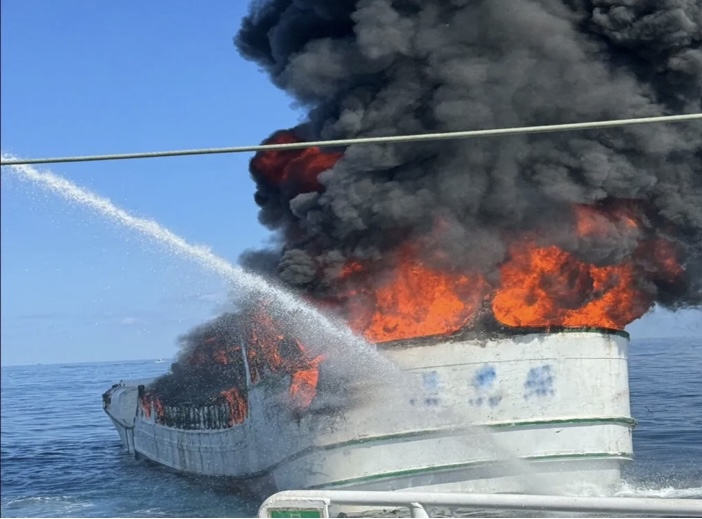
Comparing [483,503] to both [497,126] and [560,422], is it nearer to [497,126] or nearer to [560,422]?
[560,422]

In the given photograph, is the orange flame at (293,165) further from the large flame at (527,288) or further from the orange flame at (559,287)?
the orange flame at (559,287)

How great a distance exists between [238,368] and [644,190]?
41.9 ft

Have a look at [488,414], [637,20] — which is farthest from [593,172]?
[488,414]

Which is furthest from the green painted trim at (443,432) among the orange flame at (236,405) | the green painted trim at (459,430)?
the orange flame at (236,405)

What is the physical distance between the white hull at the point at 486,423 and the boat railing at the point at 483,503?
11.3 meters

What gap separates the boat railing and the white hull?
11.3 meters

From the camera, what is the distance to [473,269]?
19094mm

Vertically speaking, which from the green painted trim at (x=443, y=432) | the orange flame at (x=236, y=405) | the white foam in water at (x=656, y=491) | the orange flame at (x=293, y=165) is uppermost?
the orange flame at (x=293, y=165)

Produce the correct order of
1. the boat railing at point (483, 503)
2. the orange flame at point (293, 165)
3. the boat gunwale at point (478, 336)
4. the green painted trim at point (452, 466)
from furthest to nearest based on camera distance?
the orange flame at point (293, 165), the boat gunwale at point (478, 336), the green painted trim at point (452, 466), the boat railing at point (483, 503)

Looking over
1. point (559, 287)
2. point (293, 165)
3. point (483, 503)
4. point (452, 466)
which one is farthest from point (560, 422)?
point (483, 503)

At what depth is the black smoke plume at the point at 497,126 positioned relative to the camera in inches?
717

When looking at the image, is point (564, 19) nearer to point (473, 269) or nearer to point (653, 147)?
point (653, 147)

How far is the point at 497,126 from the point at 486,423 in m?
7.63

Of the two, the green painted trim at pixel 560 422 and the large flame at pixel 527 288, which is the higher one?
the large flame at pixel 527 288
